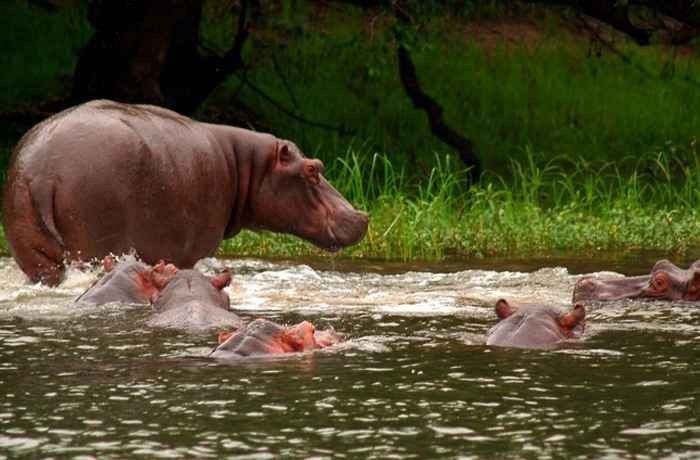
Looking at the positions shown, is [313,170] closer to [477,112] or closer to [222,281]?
[222,281]

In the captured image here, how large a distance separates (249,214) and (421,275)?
1100mm

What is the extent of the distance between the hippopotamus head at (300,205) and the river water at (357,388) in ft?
5.73

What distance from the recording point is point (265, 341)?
6688 mm

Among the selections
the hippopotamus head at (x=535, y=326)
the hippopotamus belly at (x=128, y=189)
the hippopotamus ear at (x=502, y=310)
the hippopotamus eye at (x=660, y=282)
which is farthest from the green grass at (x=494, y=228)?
the hippopotamus head at (x=535, y=326)

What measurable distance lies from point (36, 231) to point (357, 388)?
3569 millimetres

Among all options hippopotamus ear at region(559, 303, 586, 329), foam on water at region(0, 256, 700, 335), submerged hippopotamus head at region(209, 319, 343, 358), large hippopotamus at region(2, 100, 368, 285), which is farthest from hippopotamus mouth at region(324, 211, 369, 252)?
submerged hippopotamus head at region(209, 319, 343, 358)

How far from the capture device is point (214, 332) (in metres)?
7.40

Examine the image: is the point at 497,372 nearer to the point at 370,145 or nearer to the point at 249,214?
the point at 249,214

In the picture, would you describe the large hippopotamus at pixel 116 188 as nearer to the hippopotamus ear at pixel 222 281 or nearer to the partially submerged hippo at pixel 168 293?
the partially submerged hippo at pixel 168 293

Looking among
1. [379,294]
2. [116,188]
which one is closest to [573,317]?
[379,294]

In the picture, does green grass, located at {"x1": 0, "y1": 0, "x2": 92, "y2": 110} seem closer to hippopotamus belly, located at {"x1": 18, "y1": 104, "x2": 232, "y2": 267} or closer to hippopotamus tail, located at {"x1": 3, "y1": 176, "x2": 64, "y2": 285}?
hippopotamus belly, located at {"x1": 18, "y1": 104, "x2": 232, "y2": 267}

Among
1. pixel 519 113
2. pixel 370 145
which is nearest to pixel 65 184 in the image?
pixel 370 145

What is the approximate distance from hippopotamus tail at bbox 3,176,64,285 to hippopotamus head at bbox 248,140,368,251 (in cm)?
171

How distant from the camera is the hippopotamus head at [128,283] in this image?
8.23 metres
